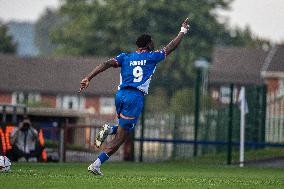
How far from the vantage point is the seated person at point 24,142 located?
30.1 meters

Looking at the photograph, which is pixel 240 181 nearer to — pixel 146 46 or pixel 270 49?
pixel 146 46

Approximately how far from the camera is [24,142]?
30.2 m

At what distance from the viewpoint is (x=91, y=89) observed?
354 feet

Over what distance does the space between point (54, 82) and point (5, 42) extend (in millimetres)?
12767

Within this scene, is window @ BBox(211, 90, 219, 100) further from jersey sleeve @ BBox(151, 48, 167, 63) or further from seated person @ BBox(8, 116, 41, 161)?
jersey sleeve @ BBox(151, 48, 167, 63)

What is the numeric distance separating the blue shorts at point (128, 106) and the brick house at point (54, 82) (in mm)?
83903

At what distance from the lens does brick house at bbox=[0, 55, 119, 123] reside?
104 m

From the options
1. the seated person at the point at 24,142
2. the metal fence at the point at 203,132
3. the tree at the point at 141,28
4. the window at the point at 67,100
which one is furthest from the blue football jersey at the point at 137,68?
the window at the point at 67,100

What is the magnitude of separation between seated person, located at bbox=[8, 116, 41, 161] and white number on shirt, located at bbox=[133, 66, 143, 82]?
1129cm

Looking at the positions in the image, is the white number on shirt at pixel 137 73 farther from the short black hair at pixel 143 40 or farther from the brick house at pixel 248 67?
the brick house at pixel 248 67

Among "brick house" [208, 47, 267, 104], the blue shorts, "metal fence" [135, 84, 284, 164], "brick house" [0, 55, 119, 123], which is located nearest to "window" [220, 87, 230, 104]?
"metal fence" [135, 84, 284, 164]

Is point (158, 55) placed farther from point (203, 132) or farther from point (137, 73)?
point (203, 132)

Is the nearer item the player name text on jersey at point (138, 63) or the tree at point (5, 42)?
the player name text on jersey at point (138, 63)

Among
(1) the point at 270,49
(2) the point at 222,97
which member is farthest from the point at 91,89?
(2) the point at 222,97
